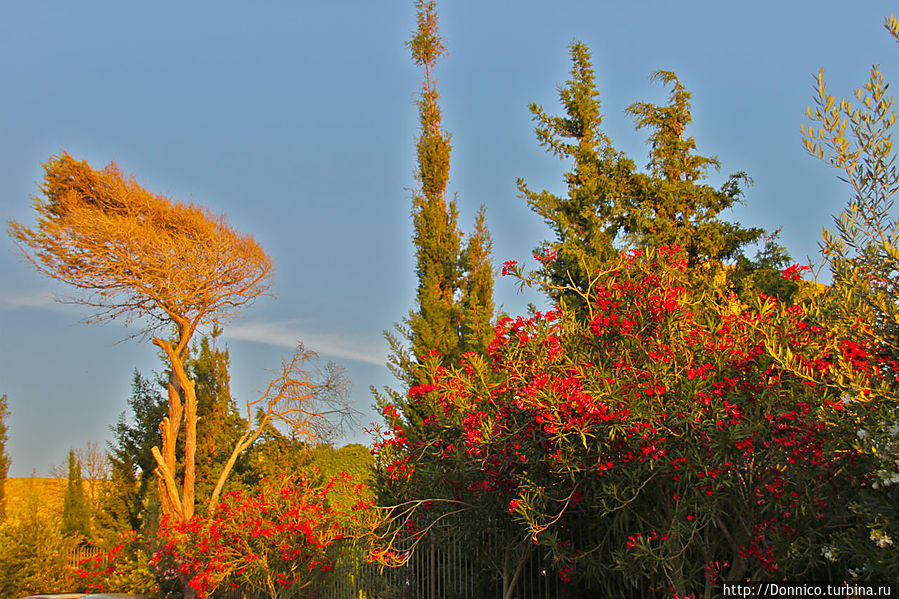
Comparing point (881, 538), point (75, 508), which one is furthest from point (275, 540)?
point (75, 508)

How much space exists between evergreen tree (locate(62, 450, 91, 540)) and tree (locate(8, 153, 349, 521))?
163 inches

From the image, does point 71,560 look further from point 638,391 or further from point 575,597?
point 638,391

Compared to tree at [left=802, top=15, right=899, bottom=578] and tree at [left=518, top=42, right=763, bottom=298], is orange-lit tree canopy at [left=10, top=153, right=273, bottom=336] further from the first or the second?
tree at [left=802, top=15, right=899, bottom=578]

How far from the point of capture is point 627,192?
1243cm

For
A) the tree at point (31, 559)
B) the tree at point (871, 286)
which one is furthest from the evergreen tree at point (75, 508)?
the tree at point (871, 286)

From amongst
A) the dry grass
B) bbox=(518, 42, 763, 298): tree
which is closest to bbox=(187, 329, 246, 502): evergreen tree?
the dry grass

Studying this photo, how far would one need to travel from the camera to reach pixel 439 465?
25.9ft

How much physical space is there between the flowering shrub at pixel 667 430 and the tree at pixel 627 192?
4467 millimetres

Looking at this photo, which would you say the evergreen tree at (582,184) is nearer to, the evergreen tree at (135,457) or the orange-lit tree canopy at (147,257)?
the orange-lit tree canopy at (147,257)

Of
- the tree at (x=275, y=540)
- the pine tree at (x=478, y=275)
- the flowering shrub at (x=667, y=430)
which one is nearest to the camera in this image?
the flowering shrub at (x=667, y=430)

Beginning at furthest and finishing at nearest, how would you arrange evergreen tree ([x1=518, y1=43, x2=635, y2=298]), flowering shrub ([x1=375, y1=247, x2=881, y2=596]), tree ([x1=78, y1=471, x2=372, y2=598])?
1. evergreen tree ([x1=518, y1=43, x2=635, y2=298])
2. tree ([x1=78, y1=471, x2=372, y2=598])
3. flowering shrub ([x1=375, y1=247, x2=881, y2=596])

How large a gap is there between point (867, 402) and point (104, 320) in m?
17.8

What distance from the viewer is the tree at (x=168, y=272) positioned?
17.3 meters

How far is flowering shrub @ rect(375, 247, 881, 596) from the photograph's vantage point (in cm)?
520
